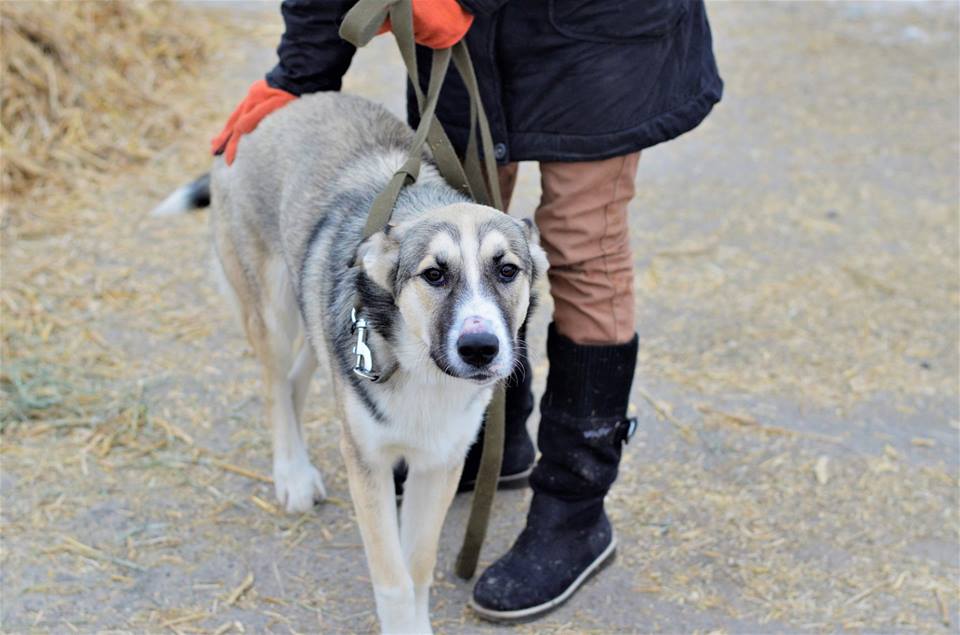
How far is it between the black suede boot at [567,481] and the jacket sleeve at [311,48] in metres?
1.06

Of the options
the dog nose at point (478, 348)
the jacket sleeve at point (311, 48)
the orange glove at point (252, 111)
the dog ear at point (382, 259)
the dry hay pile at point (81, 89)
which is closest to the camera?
the dog nose at point (478, 348)

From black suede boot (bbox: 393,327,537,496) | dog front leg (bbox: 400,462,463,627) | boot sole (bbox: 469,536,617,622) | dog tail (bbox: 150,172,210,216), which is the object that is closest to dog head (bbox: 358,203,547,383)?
dog front leg (bbox: 400,462,463,627)

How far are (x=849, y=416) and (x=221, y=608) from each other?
255 centimetres

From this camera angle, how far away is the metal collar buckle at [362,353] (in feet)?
9.30

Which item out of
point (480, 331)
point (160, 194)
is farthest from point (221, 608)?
point (160, 194)

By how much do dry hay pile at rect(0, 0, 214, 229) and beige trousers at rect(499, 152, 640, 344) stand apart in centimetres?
353

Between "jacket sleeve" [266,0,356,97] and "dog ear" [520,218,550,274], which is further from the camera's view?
"jacket sleeve" [266,0,356,97]

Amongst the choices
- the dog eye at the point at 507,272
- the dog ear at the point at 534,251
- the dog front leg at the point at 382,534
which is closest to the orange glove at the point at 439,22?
the dog ear at the point at 534,251

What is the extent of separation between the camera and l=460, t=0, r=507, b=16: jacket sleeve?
2969 mm

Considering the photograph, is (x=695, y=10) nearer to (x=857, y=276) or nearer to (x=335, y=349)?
(x=335, y=349)

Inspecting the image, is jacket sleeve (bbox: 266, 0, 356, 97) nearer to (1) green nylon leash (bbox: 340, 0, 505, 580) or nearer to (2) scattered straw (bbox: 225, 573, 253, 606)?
(1) green nylon leash (bbox: 340, 0, 505, 580)

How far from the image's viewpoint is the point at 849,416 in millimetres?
4555

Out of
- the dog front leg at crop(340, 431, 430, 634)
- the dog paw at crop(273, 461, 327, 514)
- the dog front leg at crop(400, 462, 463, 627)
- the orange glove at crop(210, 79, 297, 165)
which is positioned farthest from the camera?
the dog paw at crop(273, 461, 327, 514)

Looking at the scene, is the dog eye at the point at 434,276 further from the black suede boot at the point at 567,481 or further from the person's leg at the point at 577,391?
the black suede boot at the point at 567,481
